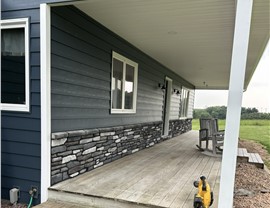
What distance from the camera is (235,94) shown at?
1.98 m

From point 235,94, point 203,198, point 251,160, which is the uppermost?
point 235,94

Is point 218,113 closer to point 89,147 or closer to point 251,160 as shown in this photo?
point 251,160

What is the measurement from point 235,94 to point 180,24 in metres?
A: 1.88

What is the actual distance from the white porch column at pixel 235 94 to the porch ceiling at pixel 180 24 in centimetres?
86

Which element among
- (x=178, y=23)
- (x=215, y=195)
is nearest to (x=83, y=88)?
(x=178, y=23)

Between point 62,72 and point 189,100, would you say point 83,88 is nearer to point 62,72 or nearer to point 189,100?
point 62,72

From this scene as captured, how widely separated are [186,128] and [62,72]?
30.3ft

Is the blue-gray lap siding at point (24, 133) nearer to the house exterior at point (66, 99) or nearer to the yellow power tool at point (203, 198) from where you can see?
the house exterior at point (66, 99)

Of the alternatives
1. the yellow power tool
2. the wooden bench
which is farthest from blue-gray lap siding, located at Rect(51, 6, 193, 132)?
the wooden bench

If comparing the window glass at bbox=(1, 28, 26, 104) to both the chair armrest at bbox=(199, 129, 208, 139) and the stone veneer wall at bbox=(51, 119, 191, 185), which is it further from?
the chair armrest at bbox=(199, 129, 208, 139)

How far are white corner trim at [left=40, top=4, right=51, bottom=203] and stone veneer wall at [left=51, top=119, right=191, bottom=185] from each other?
96mm

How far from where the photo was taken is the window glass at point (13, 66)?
2818 millimetres

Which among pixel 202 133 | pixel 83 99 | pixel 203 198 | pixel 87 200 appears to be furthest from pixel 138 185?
pixel 202 133

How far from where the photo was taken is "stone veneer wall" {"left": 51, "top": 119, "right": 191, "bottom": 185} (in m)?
2.88
